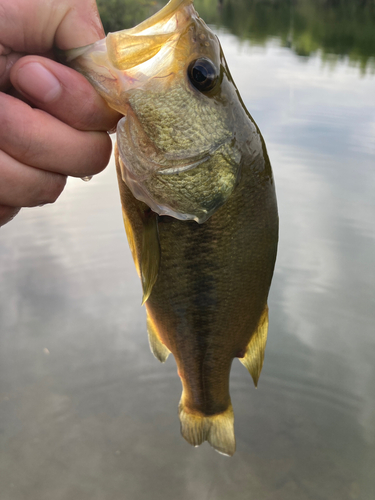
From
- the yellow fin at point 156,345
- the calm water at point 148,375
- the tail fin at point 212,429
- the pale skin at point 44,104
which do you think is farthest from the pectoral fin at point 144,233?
the calm water at point 148,375

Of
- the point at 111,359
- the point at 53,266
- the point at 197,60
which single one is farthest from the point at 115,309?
the point at 197,60

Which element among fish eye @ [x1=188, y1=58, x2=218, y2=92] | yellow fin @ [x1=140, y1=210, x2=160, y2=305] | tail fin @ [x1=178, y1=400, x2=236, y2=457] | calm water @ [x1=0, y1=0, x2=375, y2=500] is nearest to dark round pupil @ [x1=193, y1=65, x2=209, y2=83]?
fish eye @ [x1=188, y1=58, x2=218, y2=92]

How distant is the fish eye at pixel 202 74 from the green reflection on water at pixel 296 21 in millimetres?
15055

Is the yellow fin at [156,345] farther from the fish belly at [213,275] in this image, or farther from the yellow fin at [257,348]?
the yellow fin at [257,348]

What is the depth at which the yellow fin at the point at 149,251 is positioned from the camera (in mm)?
1471

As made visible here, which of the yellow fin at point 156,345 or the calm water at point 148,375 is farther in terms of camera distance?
the calm water at point 148,375

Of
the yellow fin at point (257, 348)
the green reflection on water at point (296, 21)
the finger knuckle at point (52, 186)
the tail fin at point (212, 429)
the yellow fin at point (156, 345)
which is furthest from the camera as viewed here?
the green reflection on water at point (296, 21)

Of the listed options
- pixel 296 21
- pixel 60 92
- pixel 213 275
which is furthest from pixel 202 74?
pixel 296 21

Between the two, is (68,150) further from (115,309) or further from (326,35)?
(326,35)

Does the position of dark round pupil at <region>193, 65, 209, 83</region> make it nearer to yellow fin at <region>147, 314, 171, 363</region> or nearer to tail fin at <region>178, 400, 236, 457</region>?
yellow fin at <region>147, 314, 171, 363</region>

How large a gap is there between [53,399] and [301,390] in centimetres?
219

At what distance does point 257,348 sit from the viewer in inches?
74.5

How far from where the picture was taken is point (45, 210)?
6961 millimetres

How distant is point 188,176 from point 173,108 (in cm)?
21
